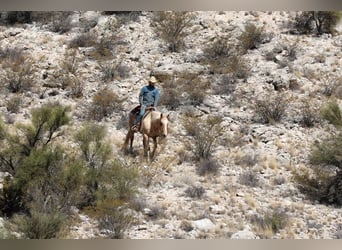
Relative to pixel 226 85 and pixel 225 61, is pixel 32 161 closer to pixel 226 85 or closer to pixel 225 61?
pixel 226 85

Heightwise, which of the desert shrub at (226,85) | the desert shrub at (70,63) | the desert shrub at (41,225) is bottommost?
the desert shrub at (41,225)

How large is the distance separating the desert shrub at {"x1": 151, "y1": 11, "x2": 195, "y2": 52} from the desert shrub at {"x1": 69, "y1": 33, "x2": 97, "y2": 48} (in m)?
1.05

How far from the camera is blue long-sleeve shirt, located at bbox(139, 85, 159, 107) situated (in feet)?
31.7

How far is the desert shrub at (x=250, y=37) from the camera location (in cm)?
1055

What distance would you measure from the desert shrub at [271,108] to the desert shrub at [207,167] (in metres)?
1.13

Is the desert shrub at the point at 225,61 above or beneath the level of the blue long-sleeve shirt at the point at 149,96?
above

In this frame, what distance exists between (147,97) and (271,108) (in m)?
1.89

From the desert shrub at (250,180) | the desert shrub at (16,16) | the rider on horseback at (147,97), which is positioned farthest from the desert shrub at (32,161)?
the desert shrub at (250,180)

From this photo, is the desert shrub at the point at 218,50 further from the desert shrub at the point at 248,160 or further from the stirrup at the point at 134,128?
the desert shrub at the point at 248,160

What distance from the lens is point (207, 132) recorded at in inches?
371

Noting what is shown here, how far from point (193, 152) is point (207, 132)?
0.39 meters

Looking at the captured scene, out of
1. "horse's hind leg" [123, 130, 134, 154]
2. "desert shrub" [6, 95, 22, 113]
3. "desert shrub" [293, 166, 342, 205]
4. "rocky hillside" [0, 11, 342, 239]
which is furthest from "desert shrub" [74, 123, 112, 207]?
"desert shrub" [293, 166, 342, 205]

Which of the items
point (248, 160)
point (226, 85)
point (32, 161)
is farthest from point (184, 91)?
point (32, 161)
